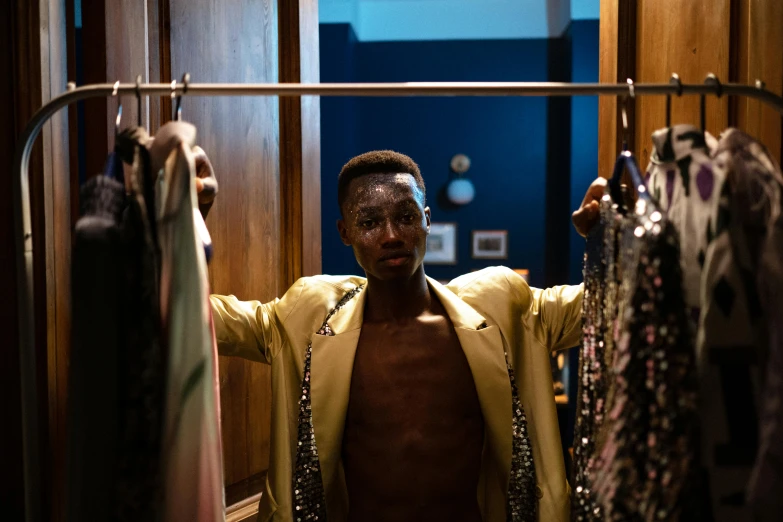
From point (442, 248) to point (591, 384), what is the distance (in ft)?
12.3

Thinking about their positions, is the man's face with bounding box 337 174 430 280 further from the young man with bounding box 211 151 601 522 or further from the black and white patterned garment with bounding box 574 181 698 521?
the black and white patterned garment with bounding box 574 181 698 521

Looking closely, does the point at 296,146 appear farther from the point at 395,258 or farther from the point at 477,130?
the point at 477,130

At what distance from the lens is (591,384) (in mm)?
1107

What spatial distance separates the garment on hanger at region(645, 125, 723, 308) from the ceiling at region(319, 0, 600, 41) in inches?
158

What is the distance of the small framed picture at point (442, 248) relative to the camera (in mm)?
4844

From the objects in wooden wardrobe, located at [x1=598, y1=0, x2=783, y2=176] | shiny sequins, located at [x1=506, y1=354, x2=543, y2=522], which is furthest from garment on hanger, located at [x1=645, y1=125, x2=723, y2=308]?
shiny sequins, located at [x1=506, y1=354, x2=543, y2=522]

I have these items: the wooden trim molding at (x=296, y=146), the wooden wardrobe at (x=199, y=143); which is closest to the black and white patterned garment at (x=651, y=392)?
the wooden wardrobe at (x=199, y=143)

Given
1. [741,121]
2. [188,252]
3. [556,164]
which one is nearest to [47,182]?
[188,252]

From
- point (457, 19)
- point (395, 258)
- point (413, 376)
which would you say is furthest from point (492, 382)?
point (457, 19)

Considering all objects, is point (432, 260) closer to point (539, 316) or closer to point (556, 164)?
point (556, 164)

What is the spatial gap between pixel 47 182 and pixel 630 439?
1.23 metres

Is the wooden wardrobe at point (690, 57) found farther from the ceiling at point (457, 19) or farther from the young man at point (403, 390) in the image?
the ceiling at point (457, 19)

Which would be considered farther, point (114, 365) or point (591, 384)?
point (591, 384)

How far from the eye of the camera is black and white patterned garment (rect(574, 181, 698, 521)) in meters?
0.92
